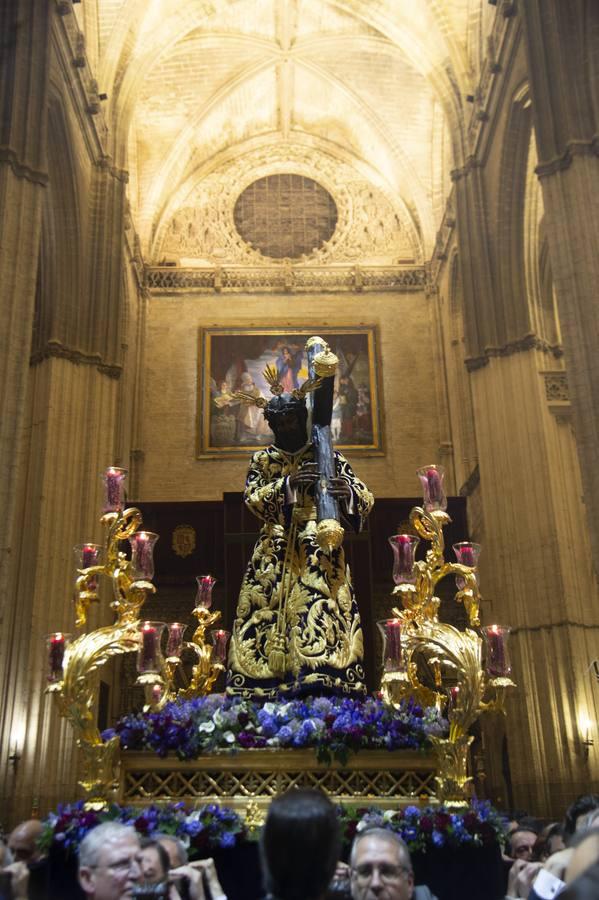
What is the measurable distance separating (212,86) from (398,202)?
5.16 m

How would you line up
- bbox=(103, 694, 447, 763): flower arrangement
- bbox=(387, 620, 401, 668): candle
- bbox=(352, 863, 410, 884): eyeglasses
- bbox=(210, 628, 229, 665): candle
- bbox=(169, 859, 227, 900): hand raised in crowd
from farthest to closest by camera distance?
bbox=(210, 628, 229, 665): candle
bbox=(387, 620, 401, 668): candle
bbox=(103, 694, 447, 763): flower arrangement
bbox=(169, 859, 227, 900): hand raised in crowd
bbox=(352, 863, 410, 884): eyeglasses

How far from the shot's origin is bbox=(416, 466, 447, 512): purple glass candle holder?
19.7 ft

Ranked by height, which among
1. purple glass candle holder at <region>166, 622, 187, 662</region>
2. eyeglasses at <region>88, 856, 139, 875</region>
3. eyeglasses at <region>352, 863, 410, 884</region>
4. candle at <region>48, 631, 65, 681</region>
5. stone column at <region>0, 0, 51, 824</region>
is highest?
stone column at <region>0, 0, 51, 824</region>

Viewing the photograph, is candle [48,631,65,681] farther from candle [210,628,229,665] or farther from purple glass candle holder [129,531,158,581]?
candle [210,628,229,665]

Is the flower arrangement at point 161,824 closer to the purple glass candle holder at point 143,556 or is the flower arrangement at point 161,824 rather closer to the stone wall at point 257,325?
the purple glass candle holder at point 143,556

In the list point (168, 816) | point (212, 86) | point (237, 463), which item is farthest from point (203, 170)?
point (168, 816)

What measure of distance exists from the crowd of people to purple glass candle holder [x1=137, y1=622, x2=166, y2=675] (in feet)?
4.36

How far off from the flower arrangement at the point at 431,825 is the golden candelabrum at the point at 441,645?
338 millimetres

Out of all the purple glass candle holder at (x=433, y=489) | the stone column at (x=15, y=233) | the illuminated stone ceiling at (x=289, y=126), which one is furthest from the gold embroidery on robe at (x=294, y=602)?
the illuminated stone ceiling at (x=289, y=126)

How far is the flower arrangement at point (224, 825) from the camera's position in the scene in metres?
4.38

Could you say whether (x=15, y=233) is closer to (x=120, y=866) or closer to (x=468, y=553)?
(x=468, y=553)

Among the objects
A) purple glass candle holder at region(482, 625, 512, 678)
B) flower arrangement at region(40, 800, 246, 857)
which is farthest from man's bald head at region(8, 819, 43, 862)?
purple glass candle holder at region(482, 625, 512, 678)

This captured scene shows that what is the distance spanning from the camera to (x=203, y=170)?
76.8ft

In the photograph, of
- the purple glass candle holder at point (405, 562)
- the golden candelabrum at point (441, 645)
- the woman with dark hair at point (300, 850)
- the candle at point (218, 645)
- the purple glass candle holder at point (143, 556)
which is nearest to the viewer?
the woman with dark hair at point (300, 850)
